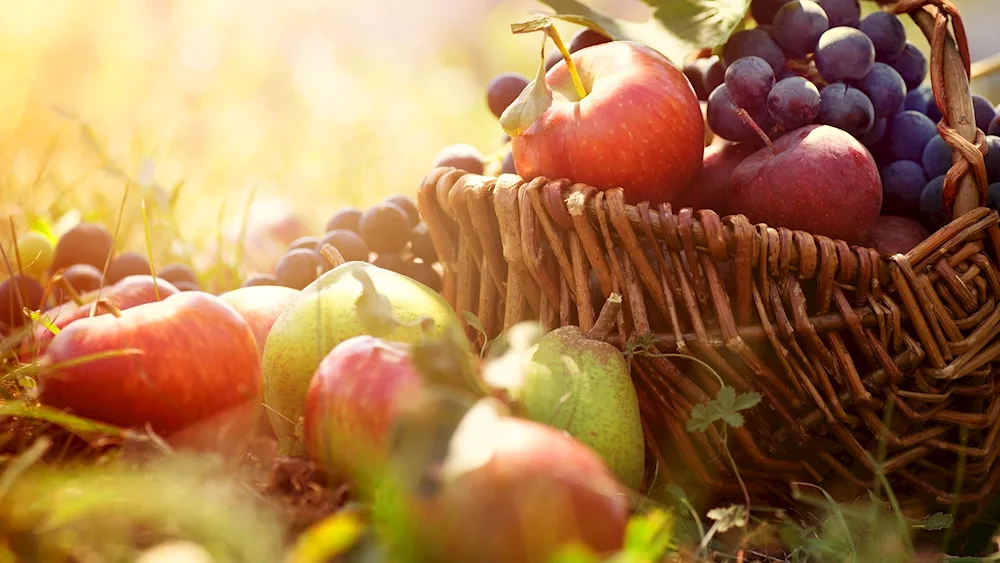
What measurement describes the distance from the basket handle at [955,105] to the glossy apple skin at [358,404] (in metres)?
0.84

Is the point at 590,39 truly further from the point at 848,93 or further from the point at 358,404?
the point at 358,404

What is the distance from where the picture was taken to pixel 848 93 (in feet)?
4.11

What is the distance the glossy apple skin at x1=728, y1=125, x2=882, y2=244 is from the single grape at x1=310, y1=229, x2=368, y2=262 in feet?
2.32

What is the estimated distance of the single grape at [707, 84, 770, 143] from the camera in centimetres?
128

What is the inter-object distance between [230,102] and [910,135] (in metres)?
3.44

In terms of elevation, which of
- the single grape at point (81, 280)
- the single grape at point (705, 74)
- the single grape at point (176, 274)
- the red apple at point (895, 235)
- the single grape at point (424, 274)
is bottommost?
the single grape at point (424, 274)

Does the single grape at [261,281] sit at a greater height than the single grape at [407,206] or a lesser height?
lesser

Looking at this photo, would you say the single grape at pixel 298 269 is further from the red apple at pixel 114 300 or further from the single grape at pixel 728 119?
the single grape at pixel 728 119

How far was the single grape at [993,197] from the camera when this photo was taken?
3.89 ft

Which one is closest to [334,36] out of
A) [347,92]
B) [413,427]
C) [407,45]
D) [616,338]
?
[407,45]

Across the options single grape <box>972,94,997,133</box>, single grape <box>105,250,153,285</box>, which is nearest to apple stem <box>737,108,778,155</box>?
single grape <box>972,94,997,133</box>

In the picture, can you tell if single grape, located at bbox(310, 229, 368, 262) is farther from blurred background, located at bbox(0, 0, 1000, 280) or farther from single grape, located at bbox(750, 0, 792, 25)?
single grape, located at bbox(750, 0, 792, 25)

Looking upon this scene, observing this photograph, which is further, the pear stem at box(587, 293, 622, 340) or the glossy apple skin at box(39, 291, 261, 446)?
the pear stem at box(587, 293, 622, 340)

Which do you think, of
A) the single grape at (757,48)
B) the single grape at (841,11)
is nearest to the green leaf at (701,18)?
the single grape at (757,48)
